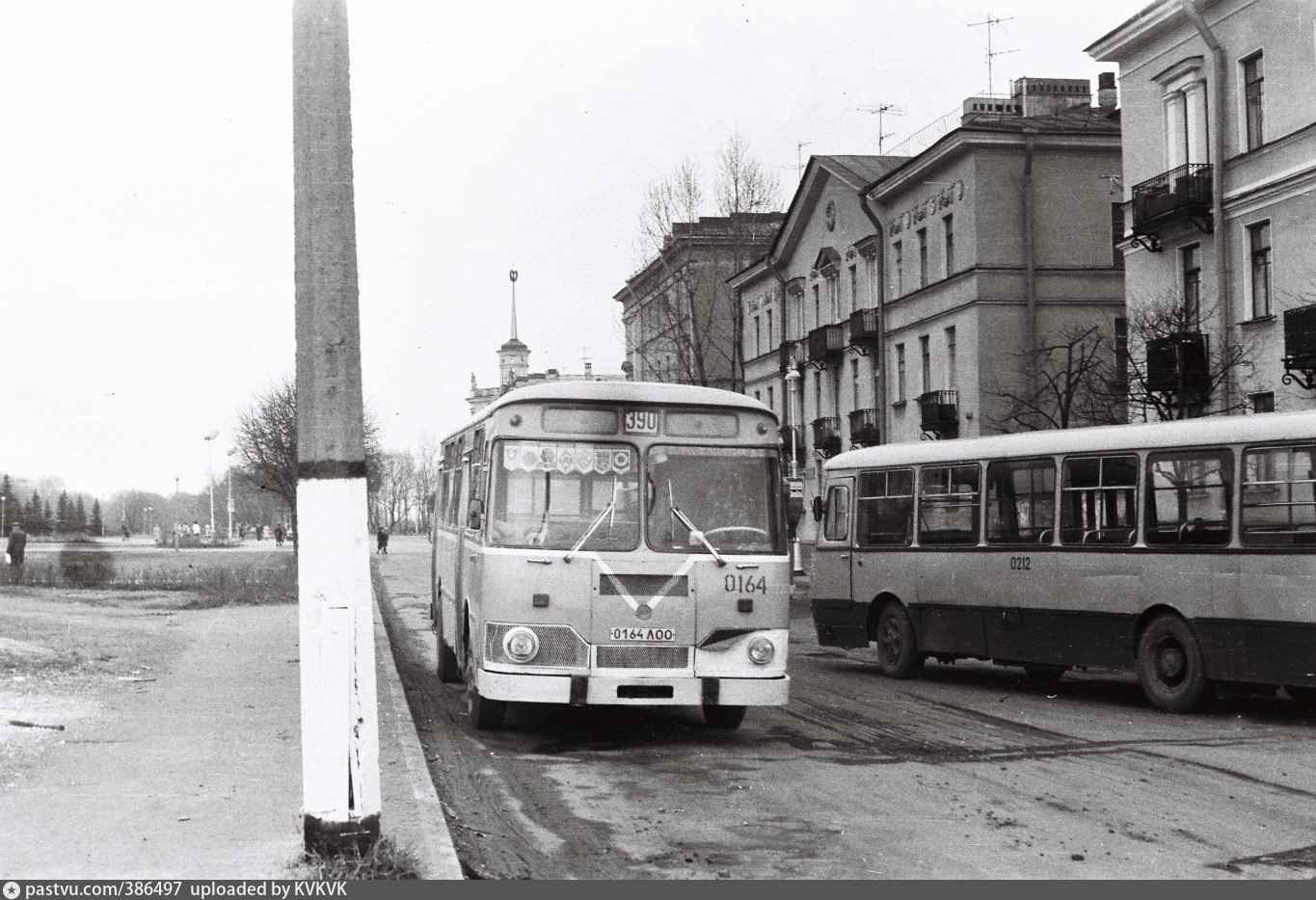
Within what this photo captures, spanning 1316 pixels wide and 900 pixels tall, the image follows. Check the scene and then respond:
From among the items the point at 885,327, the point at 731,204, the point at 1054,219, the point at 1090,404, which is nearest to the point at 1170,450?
the point at 1090,404

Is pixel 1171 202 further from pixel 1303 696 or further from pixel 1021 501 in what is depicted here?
pixel 1303 696

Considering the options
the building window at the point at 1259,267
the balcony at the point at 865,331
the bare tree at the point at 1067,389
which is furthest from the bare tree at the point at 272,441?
Result: the building window at the point at 1259,267

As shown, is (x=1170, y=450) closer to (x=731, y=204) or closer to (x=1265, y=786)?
(x=1265, y=786)

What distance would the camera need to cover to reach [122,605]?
2712 centimetres

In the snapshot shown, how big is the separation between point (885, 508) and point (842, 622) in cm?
171

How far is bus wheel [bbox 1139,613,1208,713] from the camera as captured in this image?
13.6 m

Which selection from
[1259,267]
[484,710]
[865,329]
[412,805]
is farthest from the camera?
[865,329]

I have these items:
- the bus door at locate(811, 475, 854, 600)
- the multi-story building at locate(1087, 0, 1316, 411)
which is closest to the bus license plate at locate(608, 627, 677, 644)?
the bus door at locate(811, 475, 854, 600)

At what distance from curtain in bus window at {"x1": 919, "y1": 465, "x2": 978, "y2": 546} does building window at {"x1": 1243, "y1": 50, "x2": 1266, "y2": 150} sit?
14.3 m

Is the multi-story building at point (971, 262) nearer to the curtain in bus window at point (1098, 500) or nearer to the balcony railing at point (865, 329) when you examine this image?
the balcony railing at point (865, 329)

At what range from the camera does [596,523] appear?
11406 mm

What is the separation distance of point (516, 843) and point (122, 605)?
843 inches

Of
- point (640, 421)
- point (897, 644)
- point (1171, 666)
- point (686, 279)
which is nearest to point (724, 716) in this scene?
point (640, 421)

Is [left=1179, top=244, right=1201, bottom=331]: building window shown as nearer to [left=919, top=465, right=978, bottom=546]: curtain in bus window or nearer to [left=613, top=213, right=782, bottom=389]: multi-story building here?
[left=919, top=465, right=978, bottom=546]: curtain in bus window
